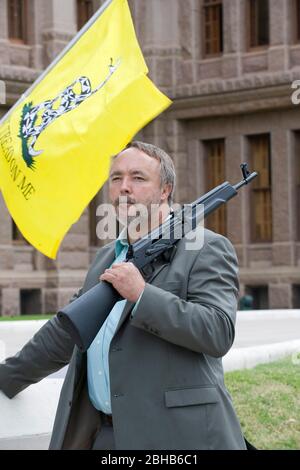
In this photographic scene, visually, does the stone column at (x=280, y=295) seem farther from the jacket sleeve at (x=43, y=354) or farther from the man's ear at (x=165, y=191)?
the man's ear at (x=165, y=191)

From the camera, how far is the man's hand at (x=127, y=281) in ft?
11.6

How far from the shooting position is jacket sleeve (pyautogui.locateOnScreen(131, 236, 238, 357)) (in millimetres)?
3484

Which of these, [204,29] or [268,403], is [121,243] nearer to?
[268,403]

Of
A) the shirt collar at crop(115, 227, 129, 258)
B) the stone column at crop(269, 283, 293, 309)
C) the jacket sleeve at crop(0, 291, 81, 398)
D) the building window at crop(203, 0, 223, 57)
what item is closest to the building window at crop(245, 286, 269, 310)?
the stone column at crop(269, 283, 293, 309)

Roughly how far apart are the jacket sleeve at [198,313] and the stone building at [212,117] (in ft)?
70.8

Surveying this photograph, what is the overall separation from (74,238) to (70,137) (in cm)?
2005

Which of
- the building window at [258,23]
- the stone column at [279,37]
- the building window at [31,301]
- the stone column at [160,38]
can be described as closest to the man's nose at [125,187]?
the building window at [31,301]

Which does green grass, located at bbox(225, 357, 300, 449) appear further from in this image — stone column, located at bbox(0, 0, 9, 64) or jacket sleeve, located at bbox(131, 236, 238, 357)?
stone column, located at bbox(0, 0, 9, 64)

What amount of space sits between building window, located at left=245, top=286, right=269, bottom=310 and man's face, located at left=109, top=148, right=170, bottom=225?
23418 mm

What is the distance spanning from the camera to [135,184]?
385cm

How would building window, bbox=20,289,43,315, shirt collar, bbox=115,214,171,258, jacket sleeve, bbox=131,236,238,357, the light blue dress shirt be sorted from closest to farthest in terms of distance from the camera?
1. jacket sleeve, bbox=131,236,238,357
2. the light blue dress shirt
3. shirt collar, bbox=115,214,171,258
4. building window, bbox=20,289,43,315

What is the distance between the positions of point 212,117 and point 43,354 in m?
24.4

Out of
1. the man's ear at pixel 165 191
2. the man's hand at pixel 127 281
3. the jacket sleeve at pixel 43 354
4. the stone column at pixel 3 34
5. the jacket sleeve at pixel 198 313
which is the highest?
the stone column at pixel 3 34

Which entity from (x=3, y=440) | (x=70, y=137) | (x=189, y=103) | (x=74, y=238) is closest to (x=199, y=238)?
(x=3, y=440)
